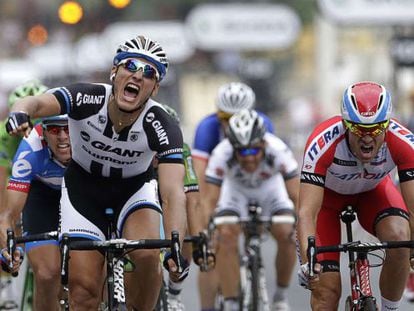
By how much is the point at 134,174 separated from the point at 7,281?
4200 millimetres

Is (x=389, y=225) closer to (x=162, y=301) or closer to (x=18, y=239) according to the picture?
(x=162, y=301)

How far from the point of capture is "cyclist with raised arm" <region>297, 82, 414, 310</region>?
8531mm

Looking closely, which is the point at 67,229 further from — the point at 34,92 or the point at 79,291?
the point at 34,92

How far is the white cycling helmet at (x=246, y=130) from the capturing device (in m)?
11.8

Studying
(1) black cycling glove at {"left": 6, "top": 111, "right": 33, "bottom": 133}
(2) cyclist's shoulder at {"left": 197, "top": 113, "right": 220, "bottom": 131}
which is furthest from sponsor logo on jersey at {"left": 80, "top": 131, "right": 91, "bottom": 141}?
(2) cyclist's shoulder at {"left": 197, "top": 113, "right": 220, "bottom": 131}

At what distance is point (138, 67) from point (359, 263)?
1.90 m

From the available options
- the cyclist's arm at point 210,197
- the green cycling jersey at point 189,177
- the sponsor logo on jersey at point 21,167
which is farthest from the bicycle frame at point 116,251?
the cyclist's arm at point 210,197

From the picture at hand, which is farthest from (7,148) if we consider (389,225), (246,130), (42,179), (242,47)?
(242,47)

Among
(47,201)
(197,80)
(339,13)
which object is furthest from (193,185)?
(197,80)

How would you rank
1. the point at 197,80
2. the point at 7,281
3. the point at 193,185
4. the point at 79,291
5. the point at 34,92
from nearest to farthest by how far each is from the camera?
the point at 79,291 < the point at 193,185 < the point at 34,92 < the point at 7,281 < the point at 197,80

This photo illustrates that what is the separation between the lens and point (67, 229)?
8.80 m

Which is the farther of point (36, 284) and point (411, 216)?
point (36, 284)

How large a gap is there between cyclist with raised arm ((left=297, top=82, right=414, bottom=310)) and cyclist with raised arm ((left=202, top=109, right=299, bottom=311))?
2.64 m

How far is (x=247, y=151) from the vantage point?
12.0m
